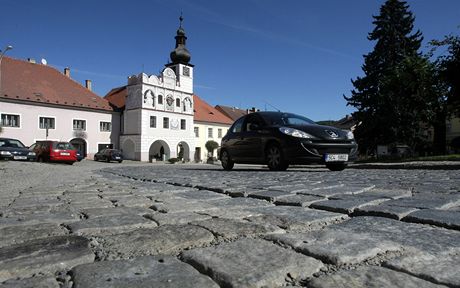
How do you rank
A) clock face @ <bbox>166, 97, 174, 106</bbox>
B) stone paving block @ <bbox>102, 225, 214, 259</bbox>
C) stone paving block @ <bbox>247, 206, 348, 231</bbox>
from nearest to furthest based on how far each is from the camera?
stone paving block @ <bbox>102, 225, 214, 259</bbox> < stone paving block @ <bbox>247, 206, 348, 231</bbox> < clock face @ <bbox>166, 97, 174, 106</bbox>

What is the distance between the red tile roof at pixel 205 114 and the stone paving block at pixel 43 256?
54.2 metres

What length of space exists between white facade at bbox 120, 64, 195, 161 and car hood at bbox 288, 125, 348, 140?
38.8m

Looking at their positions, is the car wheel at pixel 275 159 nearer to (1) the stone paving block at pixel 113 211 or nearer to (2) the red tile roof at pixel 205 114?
(1) the stone paving block at pixel 113 211

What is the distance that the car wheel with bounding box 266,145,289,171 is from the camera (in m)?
9.34

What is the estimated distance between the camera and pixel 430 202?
338 centimetres

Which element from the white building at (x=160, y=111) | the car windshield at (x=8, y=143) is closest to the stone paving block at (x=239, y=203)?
the car windshield at (x=8, y=143)

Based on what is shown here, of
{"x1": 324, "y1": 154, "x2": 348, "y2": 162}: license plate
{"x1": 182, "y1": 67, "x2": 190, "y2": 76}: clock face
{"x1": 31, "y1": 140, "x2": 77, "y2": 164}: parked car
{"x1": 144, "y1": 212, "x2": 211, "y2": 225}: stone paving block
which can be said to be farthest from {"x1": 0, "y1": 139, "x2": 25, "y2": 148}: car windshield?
{"x1": 182, "y1": 67, "x2": 190, "y2": 76}: clock face

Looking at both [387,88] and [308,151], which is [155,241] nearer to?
[308,151]

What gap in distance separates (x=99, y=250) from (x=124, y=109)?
48432 mm

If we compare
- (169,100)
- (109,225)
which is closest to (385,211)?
(109,225)

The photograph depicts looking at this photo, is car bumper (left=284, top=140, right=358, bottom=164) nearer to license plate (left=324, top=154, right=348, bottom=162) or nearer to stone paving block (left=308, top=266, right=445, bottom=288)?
license plate (left=324, top=154, right=348, bottom=162)

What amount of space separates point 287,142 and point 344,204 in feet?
19.1

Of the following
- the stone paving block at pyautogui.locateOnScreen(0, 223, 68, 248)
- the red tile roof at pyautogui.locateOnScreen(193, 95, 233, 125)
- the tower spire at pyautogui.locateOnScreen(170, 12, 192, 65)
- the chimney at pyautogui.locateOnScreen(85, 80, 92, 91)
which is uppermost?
the tower spire at pyautogui.locateOnScreen(170, 12, 192, 65)

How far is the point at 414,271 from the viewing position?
1524 mm
